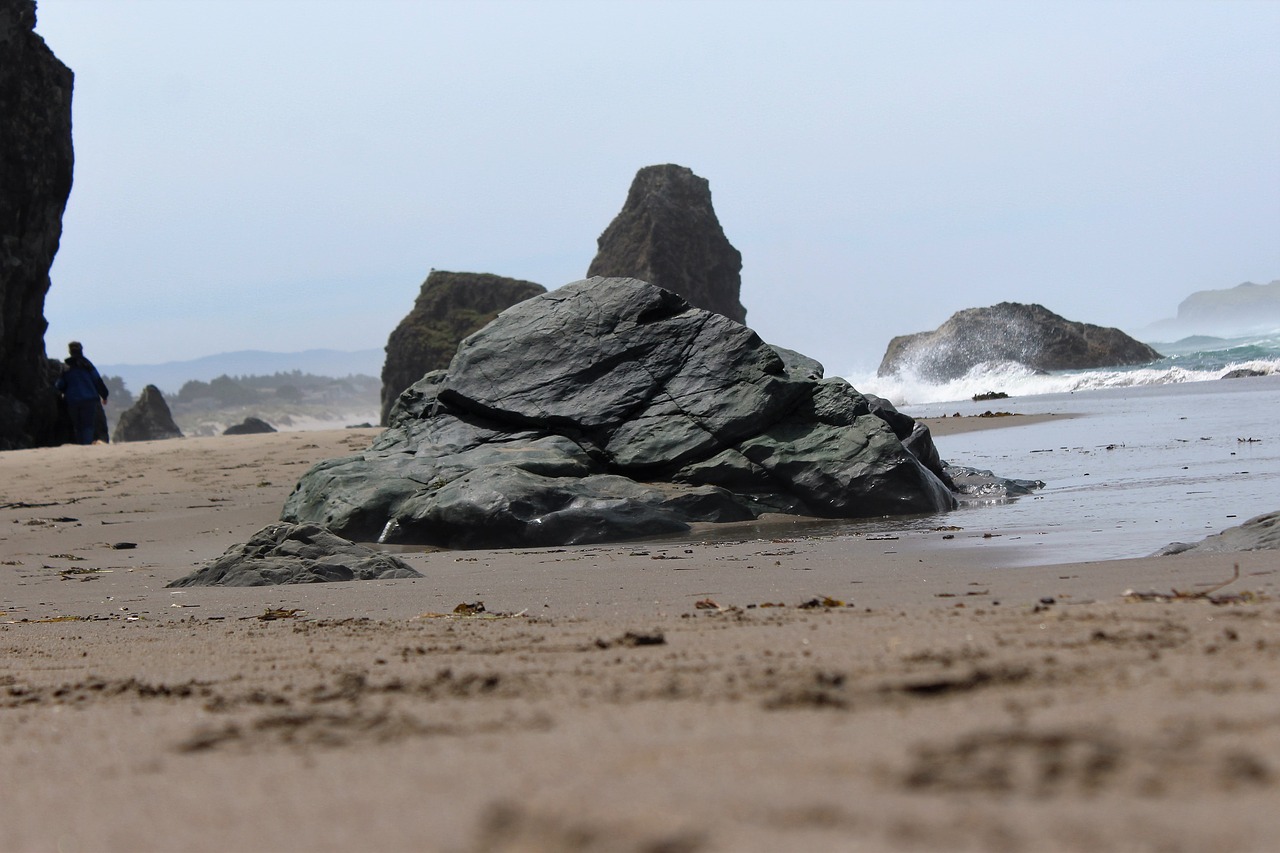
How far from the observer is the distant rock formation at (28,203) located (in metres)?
20.6

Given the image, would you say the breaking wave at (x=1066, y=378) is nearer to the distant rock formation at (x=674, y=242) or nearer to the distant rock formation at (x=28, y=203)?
the distant rock formation at (x=674, y=242)

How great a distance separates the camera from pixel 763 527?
317 inches

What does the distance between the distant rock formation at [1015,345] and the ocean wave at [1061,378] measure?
105 cm

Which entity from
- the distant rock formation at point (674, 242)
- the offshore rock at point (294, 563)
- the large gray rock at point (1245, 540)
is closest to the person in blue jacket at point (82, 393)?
the offshore rock at point (294, 563)

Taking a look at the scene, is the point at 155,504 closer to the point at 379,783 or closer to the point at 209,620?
the point at 209,620

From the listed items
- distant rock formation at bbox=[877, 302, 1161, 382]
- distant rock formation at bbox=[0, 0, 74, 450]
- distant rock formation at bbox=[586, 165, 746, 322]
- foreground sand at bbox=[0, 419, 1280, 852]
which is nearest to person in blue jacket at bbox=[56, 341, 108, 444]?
distant rock formation at bbox=[0, 0, 74, 450]

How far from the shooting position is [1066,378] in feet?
124

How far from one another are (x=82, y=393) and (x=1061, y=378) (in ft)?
98.1

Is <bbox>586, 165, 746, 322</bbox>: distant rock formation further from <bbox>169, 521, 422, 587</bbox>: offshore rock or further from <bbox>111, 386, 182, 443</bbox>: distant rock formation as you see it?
<bbox>169, 521, 422, 587</bbox>: offshore rock

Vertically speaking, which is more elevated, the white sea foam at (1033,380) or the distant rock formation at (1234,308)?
the distant rock formation at (1234,308)

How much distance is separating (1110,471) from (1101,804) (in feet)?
29.8

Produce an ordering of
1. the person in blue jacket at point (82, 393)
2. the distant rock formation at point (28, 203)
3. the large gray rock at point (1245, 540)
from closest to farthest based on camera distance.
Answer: the large gray rock at point (1245, 540) → the person in blue jacket at point (82, 393) → the distant rock formation at point (28, 203)

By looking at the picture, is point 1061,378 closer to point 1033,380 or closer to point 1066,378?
point 1066,378

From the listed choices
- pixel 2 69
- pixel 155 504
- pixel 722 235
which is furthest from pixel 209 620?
pixel 722 235
